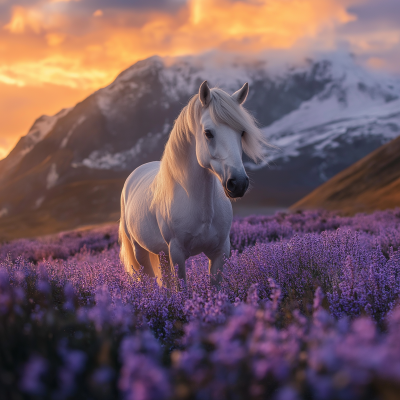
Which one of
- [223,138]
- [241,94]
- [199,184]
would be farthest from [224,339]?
[241,94]

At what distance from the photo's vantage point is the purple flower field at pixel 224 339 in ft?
2.63

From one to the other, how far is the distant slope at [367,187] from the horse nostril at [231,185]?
7.70m

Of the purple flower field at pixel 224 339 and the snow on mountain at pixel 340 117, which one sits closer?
the purple flower field at pixel 224 339

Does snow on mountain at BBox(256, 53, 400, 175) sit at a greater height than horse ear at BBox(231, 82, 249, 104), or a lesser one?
greater

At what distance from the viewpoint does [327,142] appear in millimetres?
43625

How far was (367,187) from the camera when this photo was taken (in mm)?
10500

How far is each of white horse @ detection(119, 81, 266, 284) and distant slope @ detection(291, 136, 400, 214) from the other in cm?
728

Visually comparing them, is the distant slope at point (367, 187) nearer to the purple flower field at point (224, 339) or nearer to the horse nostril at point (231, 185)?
the purple flower field at point (224, 339)

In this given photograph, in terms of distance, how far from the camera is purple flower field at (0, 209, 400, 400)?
31.5 inches

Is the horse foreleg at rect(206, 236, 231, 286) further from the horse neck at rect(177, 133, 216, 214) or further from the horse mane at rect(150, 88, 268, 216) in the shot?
the horse mane at rect(150, 88, 268, 216)

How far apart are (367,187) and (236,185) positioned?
945 centimetres

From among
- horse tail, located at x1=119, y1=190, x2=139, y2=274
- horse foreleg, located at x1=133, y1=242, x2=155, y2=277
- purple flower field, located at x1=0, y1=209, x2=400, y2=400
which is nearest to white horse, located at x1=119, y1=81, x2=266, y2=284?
purple flower field, located at x1=0, y1=209, x2=400, y2=400

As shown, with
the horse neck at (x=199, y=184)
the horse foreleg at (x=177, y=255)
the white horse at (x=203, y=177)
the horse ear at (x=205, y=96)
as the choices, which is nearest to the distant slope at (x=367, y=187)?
the white horse at (x=203, y=177)

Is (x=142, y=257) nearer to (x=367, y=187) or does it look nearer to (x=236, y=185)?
(x=236, y=185)
